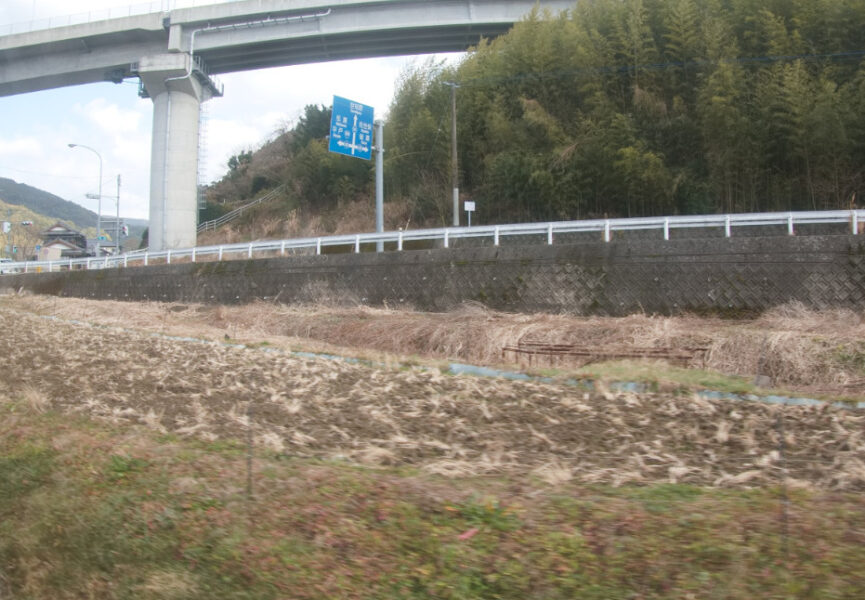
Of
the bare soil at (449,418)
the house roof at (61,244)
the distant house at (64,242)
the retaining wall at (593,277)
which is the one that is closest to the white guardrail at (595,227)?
the retaining wall at (593,277)

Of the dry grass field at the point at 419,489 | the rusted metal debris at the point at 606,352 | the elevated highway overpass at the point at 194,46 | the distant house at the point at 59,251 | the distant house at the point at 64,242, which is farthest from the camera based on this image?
the distant house at the point at 64,242

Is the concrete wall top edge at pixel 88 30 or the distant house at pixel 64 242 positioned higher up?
the concrete wall top edge at pixel 88 30

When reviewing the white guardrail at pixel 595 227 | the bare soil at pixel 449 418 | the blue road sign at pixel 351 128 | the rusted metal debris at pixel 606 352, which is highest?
the blue road sign at pixel 351 128

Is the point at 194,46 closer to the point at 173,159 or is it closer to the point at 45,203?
the point at 173,159

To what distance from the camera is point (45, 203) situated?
494ft

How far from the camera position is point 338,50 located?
105ft

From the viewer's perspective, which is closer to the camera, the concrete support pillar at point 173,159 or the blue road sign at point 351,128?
the blue road sign at point 351,128

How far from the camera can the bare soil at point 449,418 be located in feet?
12.9

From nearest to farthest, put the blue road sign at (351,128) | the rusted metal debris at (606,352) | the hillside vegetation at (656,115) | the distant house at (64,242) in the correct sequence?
1. the rusted metal debris at (606,352)
2. the hillside vegetation at (656,115)
3. the blue road sign at (351,128)
4. the distant house at (64,242)

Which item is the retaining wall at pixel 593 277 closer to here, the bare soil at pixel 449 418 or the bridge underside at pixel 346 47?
the bare soil at pixel 449 418

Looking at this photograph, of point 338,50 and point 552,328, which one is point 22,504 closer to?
point 552,328

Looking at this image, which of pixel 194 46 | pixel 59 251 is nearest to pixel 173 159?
pixel 194 46

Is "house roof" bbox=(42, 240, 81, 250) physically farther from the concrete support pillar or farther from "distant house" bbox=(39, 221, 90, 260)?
the concrete support pillar

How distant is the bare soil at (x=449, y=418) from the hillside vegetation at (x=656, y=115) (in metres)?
15.7
